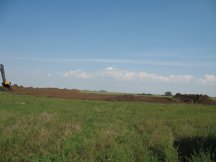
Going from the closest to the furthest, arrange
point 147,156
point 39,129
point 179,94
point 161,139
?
point 147,156 < point 161,139 < point 39,129 < point 179,94

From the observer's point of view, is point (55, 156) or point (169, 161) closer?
point (169, 161)

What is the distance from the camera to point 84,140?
9586mm

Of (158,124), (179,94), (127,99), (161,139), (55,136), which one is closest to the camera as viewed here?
(161,139)

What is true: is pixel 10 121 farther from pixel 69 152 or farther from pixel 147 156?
pixel 147 156

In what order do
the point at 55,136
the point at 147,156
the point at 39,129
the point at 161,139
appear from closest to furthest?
the point at 147,156, the point at 161,139, the point at 55,136, the point at 39,129

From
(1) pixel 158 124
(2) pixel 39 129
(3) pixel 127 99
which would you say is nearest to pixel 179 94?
(3) pixel 127 99

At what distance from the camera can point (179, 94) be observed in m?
51.0

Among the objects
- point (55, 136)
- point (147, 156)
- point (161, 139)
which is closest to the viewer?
point (147, 156)

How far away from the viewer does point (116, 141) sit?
31.4ft

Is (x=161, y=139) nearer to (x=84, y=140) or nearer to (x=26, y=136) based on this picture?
(x=84, y=140)

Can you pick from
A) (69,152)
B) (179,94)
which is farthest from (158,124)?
(179,94)

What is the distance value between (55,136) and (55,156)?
6.31 ft

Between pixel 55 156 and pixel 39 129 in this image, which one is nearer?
pixel 55 156

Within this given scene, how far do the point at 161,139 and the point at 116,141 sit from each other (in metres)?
1.28
